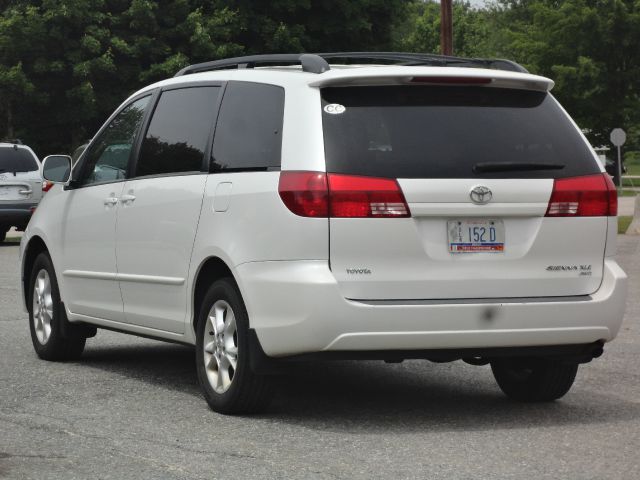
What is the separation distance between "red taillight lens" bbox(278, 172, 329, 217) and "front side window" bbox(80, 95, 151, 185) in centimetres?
206

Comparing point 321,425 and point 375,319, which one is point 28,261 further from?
point 375,319

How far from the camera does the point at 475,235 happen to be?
6.89m

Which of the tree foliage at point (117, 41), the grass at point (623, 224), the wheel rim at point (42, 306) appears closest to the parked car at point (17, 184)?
the grass at point (623, 224)

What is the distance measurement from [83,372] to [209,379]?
189 cm

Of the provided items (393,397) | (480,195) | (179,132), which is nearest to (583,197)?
(480,195)


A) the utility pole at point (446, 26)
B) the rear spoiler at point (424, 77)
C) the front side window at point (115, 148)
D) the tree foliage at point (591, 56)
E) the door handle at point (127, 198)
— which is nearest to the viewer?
the rear spoiler at point (424, 77)

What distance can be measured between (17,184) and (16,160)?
59 cm

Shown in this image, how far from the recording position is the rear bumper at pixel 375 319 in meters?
6.66

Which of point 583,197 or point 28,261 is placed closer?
point 583,197

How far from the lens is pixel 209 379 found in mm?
7410

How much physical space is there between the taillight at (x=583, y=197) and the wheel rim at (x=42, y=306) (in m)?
3.89

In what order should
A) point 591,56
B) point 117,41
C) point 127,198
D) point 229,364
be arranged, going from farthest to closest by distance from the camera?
point 591,56
point 117,41
point 127,198
point 229,364

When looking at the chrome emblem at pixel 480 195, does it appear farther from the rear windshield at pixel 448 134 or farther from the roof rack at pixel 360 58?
the roof rack at pixel 360 58

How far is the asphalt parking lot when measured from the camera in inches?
234
